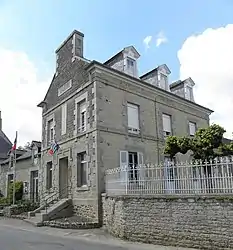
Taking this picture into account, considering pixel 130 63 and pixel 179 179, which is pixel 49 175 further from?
pixel 179 179

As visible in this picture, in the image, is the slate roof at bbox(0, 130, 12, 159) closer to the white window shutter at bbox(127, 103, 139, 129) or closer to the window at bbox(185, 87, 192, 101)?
the white window shutter at bbox(127, 103, 139, 129)

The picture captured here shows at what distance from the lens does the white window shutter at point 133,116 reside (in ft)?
55.1

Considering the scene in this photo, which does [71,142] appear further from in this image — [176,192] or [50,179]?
[176,192]

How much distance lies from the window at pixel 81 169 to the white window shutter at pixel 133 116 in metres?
3.13

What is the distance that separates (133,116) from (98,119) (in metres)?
2.74

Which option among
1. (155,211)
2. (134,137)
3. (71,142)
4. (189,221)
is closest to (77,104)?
(71,142)

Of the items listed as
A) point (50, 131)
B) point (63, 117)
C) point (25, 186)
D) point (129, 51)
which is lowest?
point (25, 186)

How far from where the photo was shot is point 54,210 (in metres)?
14.8

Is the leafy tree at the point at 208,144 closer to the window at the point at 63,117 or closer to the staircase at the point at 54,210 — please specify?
the staircase at the point at 54,210

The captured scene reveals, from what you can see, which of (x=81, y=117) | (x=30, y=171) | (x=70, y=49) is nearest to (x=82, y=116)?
(x=81, y=117)

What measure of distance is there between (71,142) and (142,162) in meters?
4.19

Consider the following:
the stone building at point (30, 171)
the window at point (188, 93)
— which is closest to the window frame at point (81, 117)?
the stone building at point (30, 171)

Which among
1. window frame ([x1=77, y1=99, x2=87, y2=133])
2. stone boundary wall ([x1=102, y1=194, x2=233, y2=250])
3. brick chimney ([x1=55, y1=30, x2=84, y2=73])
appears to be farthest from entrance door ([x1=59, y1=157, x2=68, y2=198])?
stone boundary wall ([x1=102, y1=194, x2=233, y2=250])

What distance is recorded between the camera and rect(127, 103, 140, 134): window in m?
16.8
